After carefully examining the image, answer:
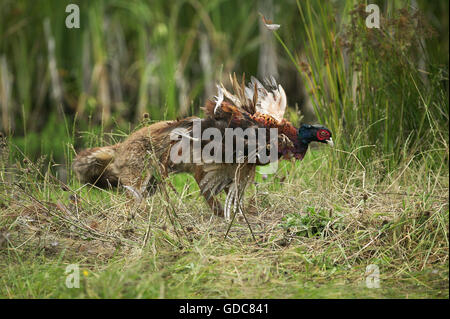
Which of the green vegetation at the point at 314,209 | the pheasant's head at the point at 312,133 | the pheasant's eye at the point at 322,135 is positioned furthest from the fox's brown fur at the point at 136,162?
the pheasant's eye at the point at 322,135

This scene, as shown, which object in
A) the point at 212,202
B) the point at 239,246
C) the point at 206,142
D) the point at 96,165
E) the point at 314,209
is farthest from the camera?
the point at 96,165

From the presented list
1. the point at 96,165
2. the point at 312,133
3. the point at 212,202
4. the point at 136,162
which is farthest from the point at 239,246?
the point at 96,165

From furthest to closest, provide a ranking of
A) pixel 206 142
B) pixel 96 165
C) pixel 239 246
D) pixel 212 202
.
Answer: pixel 96 165 < pixel 212 202 < pixel 206 142 < pixel 239 246

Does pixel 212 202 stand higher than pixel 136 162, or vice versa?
pixel 136 162

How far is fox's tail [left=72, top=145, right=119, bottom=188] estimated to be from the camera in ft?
15.0

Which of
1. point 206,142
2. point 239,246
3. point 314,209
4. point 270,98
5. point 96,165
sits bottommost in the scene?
point 239,246

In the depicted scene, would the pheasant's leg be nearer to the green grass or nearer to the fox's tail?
the green grass

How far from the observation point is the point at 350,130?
4.81 metres

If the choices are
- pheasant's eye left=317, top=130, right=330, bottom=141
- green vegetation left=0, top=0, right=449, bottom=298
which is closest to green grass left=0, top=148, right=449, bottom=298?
green vegetation left=0, top=0, right=449, bottom=298

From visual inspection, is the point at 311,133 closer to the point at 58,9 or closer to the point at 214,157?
the point at 214,157

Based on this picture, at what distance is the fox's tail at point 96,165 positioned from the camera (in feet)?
15.0

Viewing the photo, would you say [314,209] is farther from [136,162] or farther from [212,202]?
[136,162]

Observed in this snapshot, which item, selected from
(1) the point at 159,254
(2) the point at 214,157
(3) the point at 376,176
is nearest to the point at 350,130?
(3) the point at 376,176

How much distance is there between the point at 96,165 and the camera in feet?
15.1
